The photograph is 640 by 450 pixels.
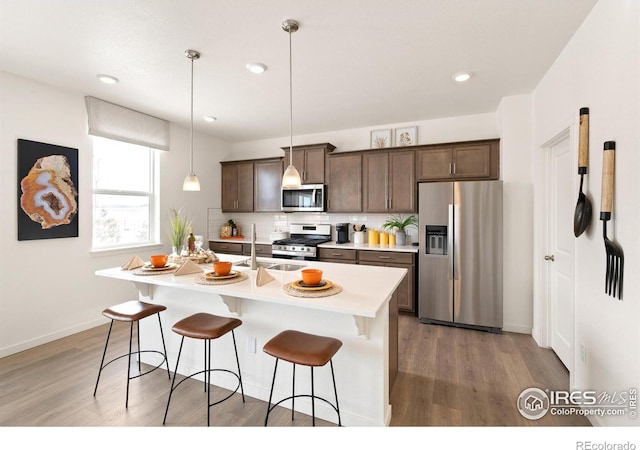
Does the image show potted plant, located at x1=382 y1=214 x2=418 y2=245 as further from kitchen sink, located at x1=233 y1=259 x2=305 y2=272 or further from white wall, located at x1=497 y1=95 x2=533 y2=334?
kitchen sink, located at x1=233 y1=259 x2=305 y2=272

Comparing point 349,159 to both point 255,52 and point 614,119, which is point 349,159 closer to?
point 255,52

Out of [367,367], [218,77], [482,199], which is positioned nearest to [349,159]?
[482,199]

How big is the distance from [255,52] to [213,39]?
0.33 m

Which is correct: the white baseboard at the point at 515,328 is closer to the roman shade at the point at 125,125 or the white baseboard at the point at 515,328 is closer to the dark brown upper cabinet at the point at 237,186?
the dark brown upper cabinet at the point at 237,186

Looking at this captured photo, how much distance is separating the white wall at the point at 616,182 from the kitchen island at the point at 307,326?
1191mm

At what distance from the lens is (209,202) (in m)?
5.23

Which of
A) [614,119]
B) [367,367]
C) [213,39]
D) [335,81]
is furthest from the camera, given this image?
Result: [335,81]

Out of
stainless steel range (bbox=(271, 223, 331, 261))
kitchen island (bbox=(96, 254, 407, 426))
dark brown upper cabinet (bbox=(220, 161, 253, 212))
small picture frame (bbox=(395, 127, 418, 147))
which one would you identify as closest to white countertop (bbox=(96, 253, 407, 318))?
kitchen island (bbox=(96, 254, 407, 426))

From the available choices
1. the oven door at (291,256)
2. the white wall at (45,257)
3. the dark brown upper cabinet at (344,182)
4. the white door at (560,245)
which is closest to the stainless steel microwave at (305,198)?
the dark brown upper cabinet at (344,182)

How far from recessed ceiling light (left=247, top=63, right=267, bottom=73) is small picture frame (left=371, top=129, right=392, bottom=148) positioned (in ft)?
7.30

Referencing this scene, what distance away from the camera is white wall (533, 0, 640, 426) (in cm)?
156

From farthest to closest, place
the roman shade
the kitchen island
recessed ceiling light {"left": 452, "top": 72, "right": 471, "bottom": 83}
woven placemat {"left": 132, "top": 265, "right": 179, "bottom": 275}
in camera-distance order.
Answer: the roman shade
recessed ceiling light {"left": 452, "top": 72, "right": 471, "bottom": 83}
woven placemat {"left": 132, "top": 265, "right": 179, "bottom": 275}
the kitchen island

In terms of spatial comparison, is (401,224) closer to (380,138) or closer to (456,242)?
(456,242)

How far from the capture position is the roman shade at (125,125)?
3484mm
